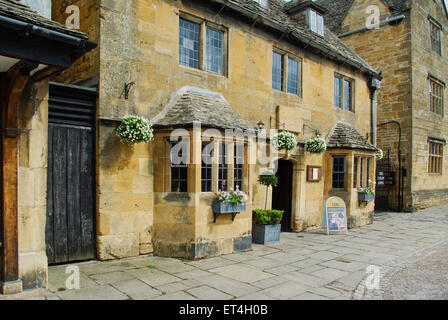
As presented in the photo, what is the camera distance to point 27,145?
5.19 m

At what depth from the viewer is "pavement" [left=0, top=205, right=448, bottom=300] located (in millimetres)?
5266

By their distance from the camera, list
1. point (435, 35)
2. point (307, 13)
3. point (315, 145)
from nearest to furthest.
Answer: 1. point (315, 145)
2. point (307, 13)
3. point (435, 35)

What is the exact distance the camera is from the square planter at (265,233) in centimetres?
923

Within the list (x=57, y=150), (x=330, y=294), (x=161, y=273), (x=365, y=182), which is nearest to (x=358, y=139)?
(x=365, y=182)

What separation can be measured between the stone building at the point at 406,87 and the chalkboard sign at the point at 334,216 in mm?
8351

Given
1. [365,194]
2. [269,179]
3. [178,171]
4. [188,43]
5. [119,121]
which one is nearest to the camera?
[119,121]

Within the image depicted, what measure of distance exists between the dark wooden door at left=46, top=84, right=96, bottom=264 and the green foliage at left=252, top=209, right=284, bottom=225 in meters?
4.27

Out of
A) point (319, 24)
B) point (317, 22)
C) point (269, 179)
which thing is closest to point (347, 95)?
point (319, 24)

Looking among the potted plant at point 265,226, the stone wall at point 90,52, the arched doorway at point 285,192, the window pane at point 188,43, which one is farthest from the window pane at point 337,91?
the stone wall at point 90,52

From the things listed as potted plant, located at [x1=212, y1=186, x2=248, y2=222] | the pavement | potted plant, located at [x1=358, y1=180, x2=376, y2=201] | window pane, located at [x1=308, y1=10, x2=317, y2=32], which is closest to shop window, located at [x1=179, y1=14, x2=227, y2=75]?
potted plant, located at [x1=212, y1=186, x2=248, y2=222]

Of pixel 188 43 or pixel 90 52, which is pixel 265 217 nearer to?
pixel 188 43

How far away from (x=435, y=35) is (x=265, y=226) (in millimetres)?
17810

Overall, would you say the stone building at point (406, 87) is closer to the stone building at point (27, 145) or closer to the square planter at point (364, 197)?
the square planter at point (364, 197)

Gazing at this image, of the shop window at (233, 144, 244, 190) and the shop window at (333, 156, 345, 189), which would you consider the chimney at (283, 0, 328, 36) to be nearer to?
the shop window at (333, 156, 345, 189)
